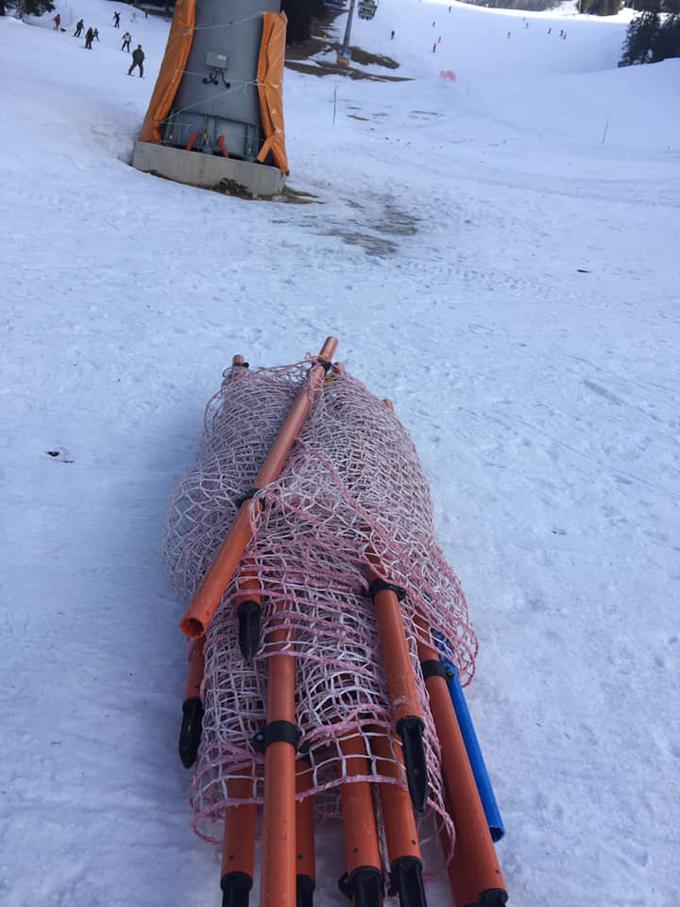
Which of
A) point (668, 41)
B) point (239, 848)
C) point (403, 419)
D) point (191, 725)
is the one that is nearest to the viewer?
point (239, 848)

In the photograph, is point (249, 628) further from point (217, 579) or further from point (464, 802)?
point (464, 802)

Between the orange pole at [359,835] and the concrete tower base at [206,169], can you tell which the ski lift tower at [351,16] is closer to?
the concrete tower base at [206,169]

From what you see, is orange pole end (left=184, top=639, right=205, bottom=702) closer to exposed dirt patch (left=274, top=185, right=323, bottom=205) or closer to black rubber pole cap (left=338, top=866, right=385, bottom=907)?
black rubber pole cap (left=338, top=866, right=385, bottom=907)

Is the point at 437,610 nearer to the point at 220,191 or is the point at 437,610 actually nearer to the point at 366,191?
the point at 220,191

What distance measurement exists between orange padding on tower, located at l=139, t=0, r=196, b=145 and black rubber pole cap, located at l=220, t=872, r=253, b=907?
11.5 m

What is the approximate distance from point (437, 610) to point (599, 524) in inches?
73.8

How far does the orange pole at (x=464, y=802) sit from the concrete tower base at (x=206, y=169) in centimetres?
1024

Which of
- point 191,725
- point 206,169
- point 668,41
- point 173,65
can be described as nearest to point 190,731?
point 191,725

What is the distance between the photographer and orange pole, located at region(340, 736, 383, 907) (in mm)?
1864

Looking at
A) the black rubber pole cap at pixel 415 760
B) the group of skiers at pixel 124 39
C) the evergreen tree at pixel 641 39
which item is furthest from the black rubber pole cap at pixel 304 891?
the evergreen tree at pixel 641 39

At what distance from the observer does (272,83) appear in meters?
11.3

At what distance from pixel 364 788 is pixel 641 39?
5373cm

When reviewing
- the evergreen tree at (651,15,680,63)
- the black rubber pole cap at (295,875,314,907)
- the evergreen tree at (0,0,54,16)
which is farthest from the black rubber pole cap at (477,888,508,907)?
the evergreen tree at (651,15,680,63)

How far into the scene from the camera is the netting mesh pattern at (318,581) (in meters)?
2.17
